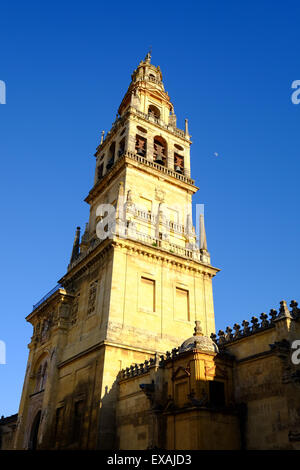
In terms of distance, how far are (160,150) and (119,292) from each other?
16.0 metres

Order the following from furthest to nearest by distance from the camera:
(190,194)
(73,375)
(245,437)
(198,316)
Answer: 1. (190,194)
2. (198,316)
3. (73,375)
4. (245,437)

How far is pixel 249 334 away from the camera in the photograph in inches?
754

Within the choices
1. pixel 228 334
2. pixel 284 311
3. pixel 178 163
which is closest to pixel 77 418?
pixel 228 334

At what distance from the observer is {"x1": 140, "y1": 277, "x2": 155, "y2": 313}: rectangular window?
2758 centimetres

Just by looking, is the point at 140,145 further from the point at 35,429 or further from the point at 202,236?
the point at 35,429

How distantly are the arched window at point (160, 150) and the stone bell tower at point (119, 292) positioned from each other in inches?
3.8

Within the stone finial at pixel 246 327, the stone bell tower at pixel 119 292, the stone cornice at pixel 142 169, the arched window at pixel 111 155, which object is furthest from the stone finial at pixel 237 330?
the arched window at pixel 111 155

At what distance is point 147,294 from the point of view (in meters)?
28.1

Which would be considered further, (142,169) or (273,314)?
(142,169)

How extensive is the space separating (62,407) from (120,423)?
6366mm

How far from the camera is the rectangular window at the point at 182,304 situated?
28.9m

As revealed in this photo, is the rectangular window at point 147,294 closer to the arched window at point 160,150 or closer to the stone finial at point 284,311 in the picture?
the stone finial at point 284,311
